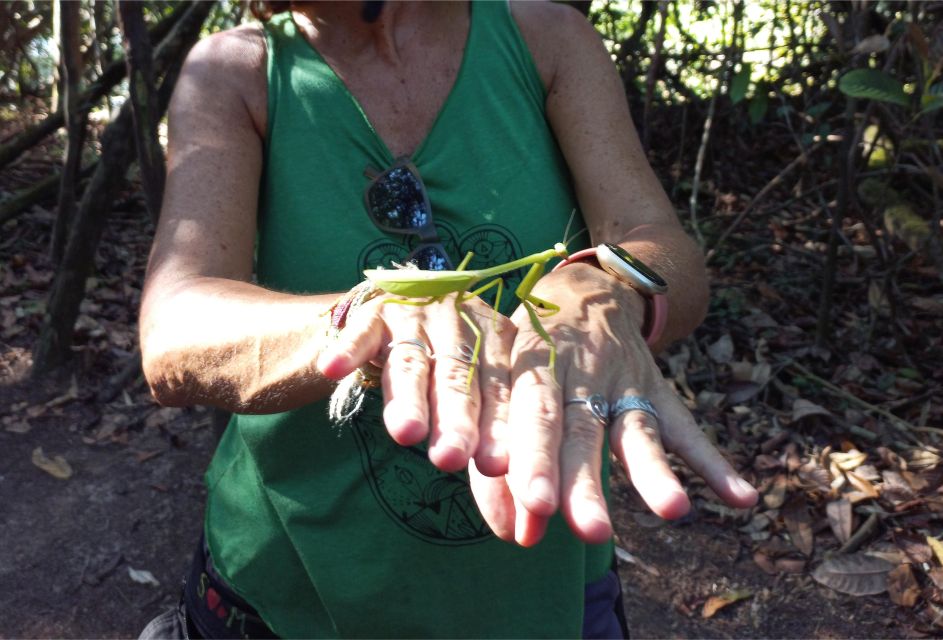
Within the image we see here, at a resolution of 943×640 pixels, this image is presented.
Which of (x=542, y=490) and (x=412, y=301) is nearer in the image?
(x=542, y=490)

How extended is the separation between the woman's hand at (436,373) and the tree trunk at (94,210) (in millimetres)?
2297

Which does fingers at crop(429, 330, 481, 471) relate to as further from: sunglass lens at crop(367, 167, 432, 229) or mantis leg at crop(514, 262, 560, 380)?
sunglass lens at crop(367, 167, 432, 229)

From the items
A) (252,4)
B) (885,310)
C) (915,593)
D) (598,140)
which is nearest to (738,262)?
(885,310)

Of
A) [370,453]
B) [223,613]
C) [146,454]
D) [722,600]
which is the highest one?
[370,453]

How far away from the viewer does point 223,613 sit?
1.64m

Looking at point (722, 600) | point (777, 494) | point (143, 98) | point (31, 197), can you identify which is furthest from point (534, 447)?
point (31, 197)

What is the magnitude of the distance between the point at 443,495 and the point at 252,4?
1152mm

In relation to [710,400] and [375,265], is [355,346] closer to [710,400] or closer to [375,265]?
[375,265]

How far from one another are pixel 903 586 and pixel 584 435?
2014 millimetres

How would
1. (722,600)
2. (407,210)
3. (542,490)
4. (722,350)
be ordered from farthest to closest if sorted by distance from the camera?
(722,350) < (722,600) < (407,210) < (542,490)

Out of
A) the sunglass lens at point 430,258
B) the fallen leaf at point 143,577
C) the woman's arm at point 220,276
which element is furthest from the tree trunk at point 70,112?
the sunglass lens at point 430,258

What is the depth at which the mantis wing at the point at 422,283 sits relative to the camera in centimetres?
116

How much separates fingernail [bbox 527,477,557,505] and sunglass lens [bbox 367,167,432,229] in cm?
79

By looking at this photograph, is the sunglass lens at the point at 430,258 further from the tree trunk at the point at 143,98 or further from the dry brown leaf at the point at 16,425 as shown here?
the dry brown leaf at the point at 16,425
